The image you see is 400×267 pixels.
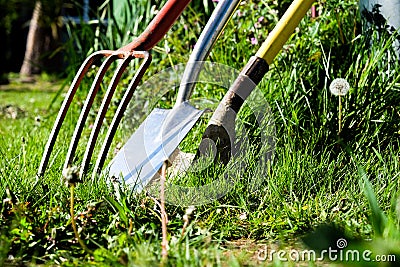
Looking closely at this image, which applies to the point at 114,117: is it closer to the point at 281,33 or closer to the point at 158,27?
the point at 158,27

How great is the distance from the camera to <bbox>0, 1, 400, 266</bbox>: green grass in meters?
1.45

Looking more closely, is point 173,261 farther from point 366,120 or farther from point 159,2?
point 159,2

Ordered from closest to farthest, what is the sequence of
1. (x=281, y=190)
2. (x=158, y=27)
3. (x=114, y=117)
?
(x=281, y=190)
(x=114, y=117)
(x=158, y=27)

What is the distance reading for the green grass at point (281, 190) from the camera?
4.75 ft

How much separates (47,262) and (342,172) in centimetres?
99

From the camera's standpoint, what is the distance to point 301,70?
256 centimetres

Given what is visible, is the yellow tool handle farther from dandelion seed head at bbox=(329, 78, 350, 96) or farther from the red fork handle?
the red fork handle

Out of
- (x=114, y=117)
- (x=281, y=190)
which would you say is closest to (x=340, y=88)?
(x=281, y=190)

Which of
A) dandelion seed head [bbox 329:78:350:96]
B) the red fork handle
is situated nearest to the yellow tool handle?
dandelion seed head [bbox 329:78:350:96]

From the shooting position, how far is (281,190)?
1854 mm

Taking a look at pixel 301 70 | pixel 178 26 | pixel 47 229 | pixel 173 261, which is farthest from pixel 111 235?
pixel 178 26

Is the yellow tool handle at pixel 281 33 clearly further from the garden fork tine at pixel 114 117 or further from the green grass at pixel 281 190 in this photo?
the garden fork tine at pixel 114 117

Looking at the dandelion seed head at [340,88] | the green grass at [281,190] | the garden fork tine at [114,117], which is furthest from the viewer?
the dandelion seed head at [340,88]

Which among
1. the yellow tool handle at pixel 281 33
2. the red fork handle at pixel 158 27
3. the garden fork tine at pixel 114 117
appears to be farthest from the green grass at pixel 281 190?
the red fork handle at pixel 158 27
